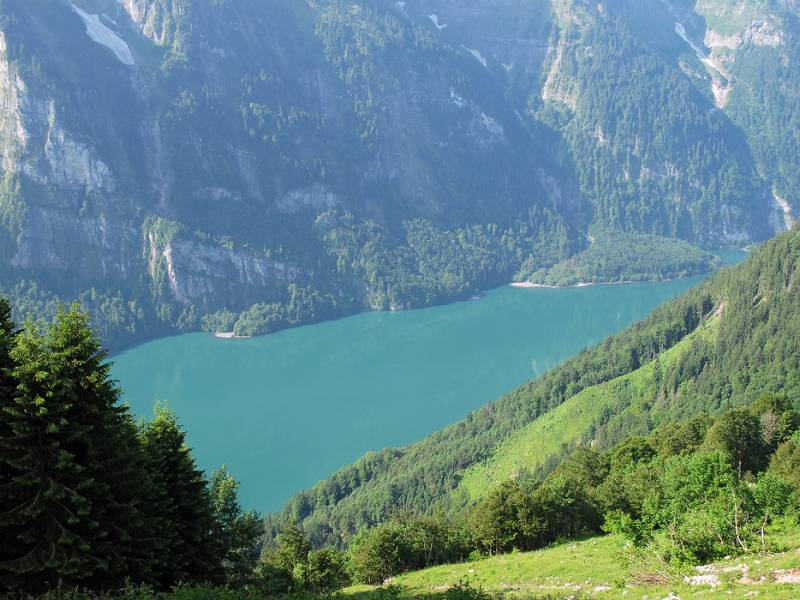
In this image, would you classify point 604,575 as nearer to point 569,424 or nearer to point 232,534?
point 232,534

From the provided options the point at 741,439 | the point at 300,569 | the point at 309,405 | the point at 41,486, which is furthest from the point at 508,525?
the point at 309,405

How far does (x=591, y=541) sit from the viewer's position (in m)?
43.9

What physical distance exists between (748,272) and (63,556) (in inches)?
5266

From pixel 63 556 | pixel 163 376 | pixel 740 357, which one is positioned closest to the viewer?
pixel 63 556

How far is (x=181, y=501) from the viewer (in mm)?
32375

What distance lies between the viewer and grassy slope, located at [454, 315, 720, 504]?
110 meters

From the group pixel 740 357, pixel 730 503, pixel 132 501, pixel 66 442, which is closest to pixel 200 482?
pixel 132 501

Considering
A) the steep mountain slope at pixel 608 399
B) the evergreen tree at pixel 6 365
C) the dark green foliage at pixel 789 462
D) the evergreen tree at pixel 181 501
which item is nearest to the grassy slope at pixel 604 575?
the evergreen tree at pixel 181 501

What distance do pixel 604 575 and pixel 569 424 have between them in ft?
307

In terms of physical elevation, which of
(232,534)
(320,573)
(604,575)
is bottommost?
(604,575)

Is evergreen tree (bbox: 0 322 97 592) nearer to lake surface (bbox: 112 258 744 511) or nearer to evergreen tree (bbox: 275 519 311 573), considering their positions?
evergreen tree (bbox: 275 519 311 573)

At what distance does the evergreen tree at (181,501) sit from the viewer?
102ft

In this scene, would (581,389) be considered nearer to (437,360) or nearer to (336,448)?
(336,448)

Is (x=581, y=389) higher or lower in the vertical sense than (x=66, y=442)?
higher
